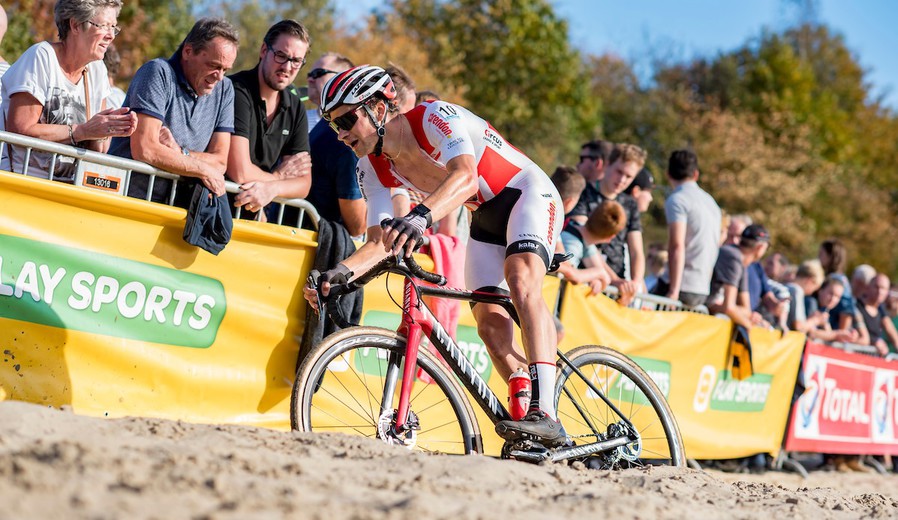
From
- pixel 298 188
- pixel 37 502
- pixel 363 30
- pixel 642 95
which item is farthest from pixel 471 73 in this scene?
pixel 37 502

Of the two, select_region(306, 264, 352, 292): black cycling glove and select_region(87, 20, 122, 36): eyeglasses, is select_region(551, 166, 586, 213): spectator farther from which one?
select_region(87, 20, 122, 36): eyeglasses

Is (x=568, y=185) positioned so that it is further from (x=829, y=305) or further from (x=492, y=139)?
(x=829, y=305)

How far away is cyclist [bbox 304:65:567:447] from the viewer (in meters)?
4.51

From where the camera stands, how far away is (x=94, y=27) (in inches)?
200

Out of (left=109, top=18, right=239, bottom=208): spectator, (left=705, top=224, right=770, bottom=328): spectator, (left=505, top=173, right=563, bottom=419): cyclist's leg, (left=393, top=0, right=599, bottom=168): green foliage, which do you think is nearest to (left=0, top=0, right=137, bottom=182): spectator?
(left=109, top=18, right=239, bottom=208): spectator

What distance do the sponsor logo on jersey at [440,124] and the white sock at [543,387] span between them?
1203mm

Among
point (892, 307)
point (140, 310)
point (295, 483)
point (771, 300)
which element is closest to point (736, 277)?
point (771, 300)

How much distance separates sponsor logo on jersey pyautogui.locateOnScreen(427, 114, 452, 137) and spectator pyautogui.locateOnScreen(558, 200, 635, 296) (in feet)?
8.69

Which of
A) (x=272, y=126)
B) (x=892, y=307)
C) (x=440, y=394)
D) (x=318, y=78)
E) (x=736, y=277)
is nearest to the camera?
(x=440, y=394)

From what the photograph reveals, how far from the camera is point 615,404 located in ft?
17.0

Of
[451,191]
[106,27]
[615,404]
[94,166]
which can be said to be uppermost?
[106,27]

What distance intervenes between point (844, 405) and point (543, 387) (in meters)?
7.33

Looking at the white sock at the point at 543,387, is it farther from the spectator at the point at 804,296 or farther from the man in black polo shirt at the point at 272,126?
the spectator at the point at 804,296

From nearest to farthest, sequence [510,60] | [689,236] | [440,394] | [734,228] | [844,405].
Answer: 1. [440,394]
2. [689,236]
3. [734,228]
4. [844,405]
5. [510,60]
